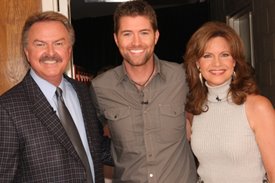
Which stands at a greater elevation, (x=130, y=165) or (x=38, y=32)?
(x=38, y=32)

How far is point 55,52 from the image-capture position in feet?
6.14

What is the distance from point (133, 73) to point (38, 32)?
575 mm

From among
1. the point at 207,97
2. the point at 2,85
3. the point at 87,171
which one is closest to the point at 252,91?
the point at 207,97

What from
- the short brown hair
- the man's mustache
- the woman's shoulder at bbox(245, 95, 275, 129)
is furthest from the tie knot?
the woman's shoulder at bbox(245, 95, 275, 129)

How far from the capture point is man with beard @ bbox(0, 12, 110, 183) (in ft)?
5.41

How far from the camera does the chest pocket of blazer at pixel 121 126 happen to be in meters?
2.12

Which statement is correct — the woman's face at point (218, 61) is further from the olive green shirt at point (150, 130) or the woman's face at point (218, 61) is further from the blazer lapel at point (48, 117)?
the blazer lapel at point (48, 117)

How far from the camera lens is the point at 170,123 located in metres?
2.14

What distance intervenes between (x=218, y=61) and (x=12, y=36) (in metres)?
1.19

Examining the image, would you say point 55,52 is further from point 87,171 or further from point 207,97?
point 207,97

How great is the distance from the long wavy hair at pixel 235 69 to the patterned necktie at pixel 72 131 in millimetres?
612

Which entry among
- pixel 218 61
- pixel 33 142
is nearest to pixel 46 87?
pixel 33 142

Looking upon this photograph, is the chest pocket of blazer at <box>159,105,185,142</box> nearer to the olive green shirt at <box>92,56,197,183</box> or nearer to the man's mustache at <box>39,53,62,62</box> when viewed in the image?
the olive green shirt at <box>92,56,197,183</box>

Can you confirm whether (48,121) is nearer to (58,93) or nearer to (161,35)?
(58,93)
